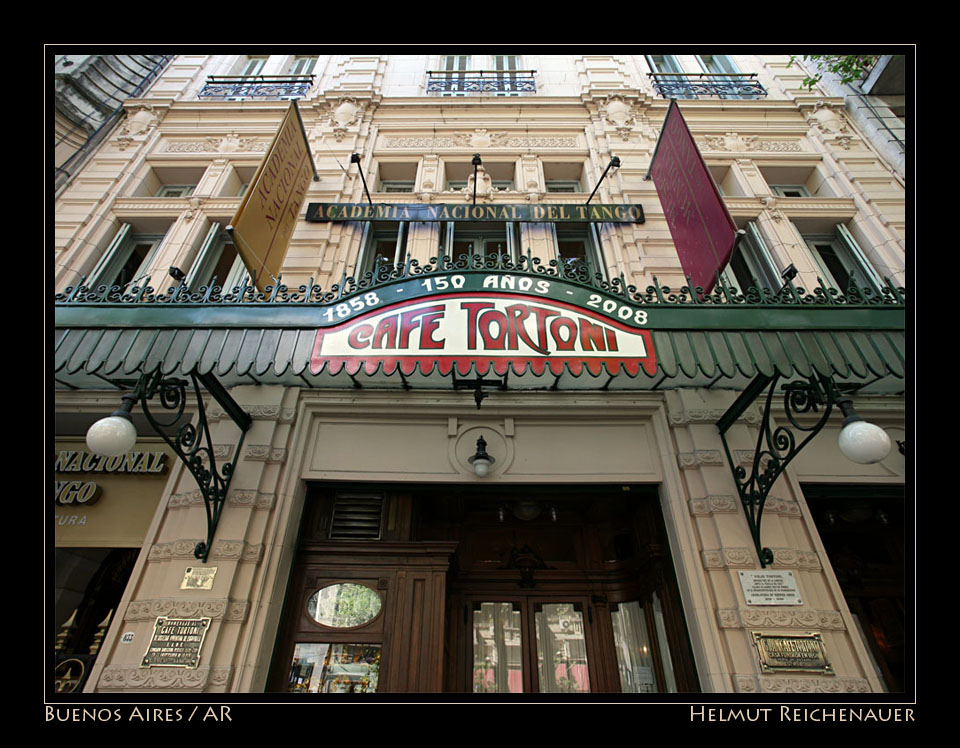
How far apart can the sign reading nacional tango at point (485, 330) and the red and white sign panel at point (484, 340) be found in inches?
0.4

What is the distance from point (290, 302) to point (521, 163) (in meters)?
7.13

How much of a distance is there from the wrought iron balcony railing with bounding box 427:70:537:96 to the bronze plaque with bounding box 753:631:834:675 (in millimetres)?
12614

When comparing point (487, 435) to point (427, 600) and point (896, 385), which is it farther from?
point (896, 385)

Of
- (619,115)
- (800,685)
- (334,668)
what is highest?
(619,115)

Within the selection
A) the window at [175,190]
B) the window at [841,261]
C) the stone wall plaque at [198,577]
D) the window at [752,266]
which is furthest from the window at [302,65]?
the window at [841,261]

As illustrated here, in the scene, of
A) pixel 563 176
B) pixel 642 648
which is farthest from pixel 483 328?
pixel 563 176

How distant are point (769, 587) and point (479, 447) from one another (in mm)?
3575

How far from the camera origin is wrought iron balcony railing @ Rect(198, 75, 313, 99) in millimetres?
11602

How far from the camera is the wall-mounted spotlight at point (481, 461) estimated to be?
563cm

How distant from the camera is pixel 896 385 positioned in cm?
607

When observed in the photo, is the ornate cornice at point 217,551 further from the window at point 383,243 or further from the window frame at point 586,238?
the window frame at point 586,238

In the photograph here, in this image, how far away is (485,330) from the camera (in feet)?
15.2

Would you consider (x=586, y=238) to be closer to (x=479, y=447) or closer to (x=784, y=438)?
(x=479, y=447)

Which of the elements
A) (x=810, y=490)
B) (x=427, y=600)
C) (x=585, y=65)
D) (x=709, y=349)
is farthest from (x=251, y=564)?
(x=585, y=65)
